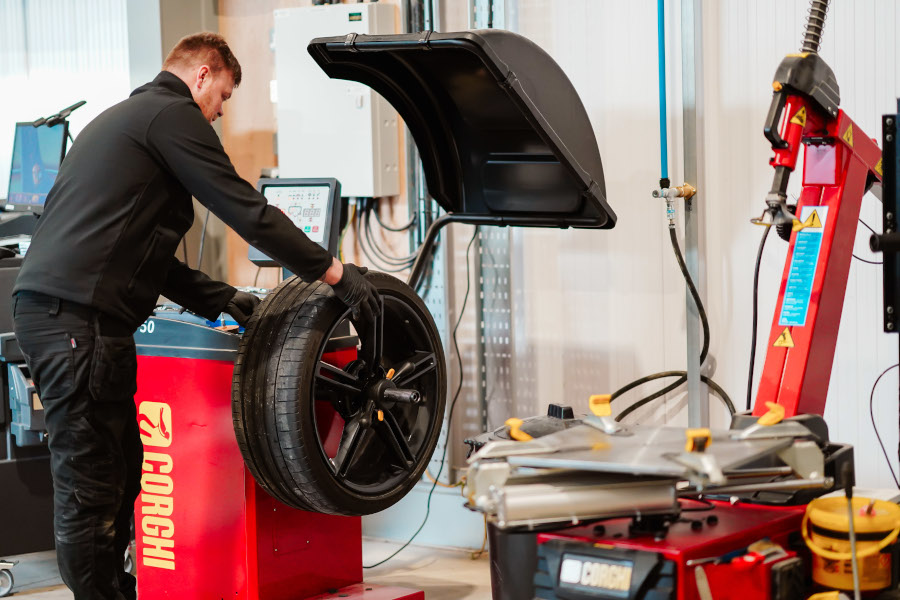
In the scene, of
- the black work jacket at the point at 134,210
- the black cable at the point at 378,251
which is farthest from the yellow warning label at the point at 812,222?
the black cable at the point at 378,251

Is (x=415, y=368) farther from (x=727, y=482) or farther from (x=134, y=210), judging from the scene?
(x=727, y=482)

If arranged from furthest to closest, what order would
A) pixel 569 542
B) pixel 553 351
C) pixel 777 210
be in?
pixel 553 351, pixel 777 210, pixel 569 542

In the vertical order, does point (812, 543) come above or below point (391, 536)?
above

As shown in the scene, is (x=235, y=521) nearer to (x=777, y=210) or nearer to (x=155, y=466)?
(x=155, y=466)

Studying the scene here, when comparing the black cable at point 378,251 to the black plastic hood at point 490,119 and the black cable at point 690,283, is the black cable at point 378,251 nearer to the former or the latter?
the black plastic hood at point 490,119

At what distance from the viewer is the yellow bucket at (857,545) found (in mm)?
2205

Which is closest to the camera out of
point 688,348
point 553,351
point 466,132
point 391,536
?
point 466,132

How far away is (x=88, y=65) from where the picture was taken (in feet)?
19.0

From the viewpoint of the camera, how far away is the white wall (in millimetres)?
3465

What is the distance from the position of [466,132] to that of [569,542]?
5.20 ft

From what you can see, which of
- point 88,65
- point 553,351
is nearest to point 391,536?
point 553,351

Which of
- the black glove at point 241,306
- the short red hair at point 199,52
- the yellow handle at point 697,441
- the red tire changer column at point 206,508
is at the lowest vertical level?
the red tire changer column at point 206,508

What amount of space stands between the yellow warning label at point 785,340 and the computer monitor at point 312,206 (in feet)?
4.93

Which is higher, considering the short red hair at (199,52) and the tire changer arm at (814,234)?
the short red hair at (199,52)
